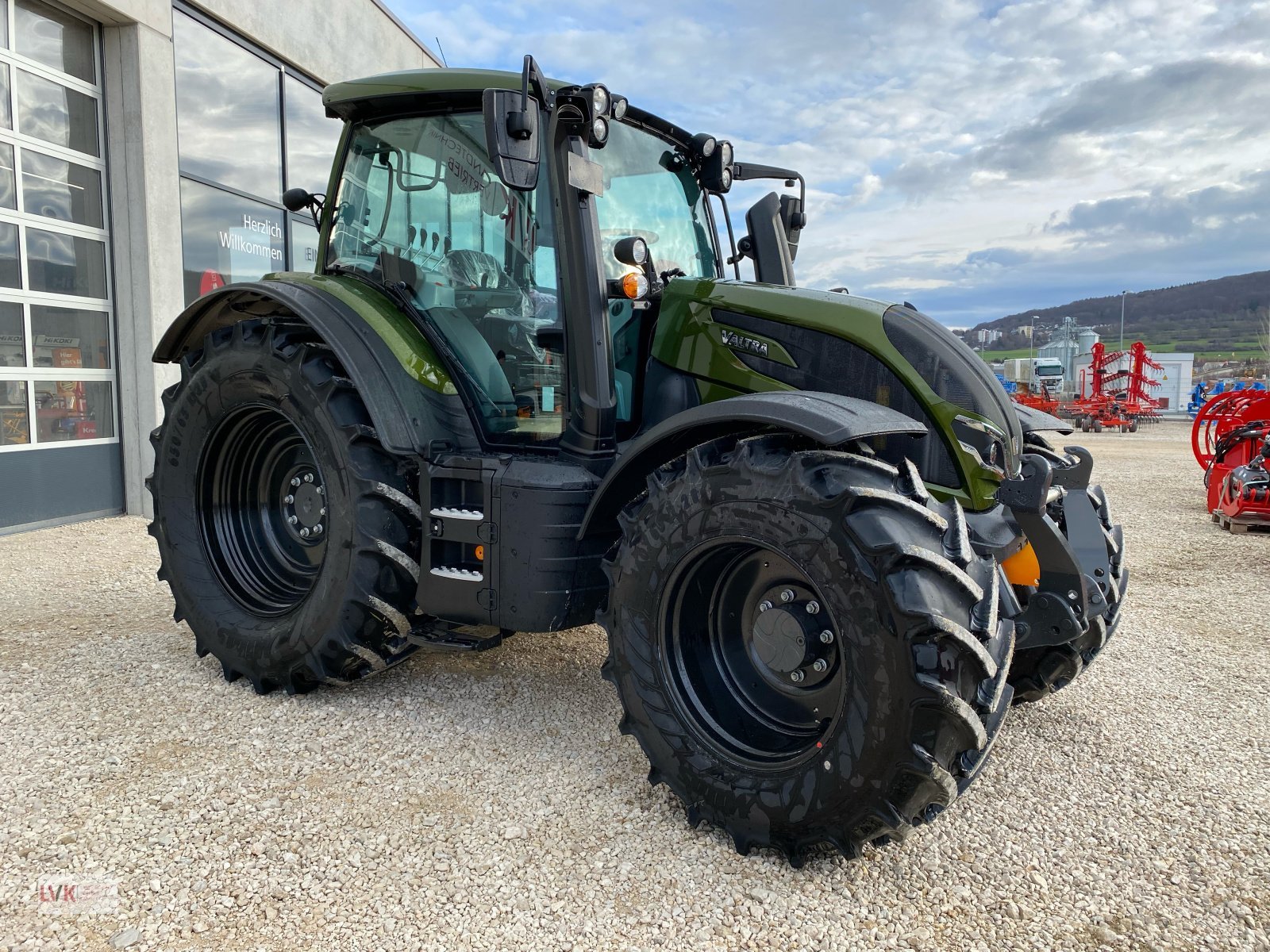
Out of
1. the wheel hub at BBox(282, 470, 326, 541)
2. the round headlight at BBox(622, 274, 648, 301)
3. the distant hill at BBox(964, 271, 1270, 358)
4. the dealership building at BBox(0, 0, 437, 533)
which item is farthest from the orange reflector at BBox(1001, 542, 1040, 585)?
the distant hill at BBox(964, 271, 1270, 358)

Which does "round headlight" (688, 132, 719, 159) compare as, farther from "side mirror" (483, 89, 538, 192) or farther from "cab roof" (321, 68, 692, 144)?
"side mirror" (483, 89, 538, 192)

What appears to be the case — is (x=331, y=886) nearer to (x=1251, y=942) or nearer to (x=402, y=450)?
(x=402, y=450)

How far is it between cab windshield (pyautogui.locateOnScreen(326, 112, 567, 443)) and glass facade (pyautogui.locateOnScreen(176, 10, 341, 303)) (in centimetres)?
443

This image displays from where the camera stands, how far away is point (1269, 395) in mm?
8812

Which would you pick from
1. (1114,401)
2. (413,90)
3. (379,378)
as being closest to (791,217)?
(413,90)

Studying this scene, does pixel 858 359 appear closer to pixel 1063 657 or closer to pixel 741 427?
pixel 741 427

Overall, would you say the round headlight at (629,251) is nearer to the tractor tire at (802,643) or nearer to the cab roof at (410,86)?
the cab roof at (410,86)

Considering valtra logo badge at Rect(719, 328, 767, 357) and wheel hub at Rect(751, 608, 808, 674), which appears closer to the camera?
wheel hub at Rect(751, 608, 808, 674)

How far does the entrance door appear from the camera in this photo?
6750 millimetres

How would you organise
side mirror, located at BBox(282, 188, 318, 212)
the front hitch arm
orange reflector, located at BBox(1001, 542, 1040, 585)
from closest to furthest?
the front hitch arm, orange reflector, located at BBox(1001, 542, 1040, 585), side mirror, located at BBox(282, 188, 318, 212)

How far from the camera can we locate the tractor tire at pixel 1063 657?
3061 mm

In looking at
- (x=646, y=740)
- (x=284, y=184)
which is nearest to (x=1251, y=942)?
(x=646, y=740)

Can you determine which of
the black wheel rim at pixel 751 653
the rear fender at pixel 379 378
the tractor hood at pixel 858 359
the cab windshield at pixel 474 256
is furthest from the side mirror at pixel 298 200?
the black wheel rim at pixel 751 653

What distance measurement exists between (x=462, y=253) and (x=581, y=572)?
139 centimetres
